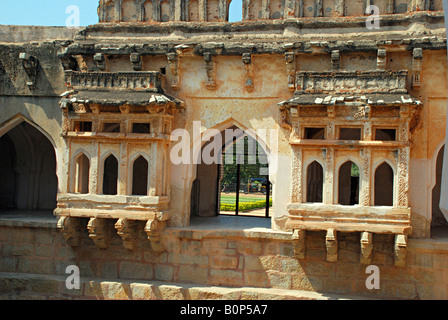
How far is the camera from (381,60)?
8234 millimetres

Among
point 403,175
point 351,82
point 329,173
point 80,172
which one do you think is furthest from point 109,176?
point 403,175

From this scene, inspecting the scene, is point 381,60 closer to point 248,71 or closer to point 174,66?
point 248,71

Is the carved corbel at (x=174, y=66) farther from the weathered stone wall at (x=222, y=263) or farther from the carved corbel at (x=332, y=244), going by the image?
the carved corbel at (x=332, y=244)

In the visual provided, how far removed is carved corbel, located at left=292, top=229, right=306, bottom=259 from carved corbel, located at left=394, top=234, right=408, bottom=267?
1.46 meters

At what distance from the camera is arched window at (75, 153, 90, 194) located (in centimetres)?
903

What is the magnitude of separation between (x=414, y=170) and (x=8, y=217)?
7.86 meters

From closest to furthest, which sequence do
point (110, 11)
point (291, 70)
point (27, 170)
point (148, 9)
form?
point (291, 70), point (148, 9), point (110, 11), point (27, 170)

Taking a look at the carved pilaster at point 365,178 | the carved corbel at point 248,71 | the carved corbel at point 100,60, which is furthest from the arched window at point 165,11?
the carved pilaster at point 365,178

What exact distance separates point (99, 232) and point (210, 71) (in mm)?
3526

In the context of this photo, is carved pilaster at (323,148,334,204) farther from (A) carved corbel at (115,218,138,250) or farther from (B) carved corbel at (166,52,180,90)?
(A) carved corbel at (115,218,138,250)

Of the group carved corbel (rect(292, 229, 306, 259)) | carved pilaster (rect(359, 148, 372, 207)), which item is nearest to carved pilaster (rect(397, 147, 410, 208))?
carved pilaster (rect(359, 148, 372, 207))

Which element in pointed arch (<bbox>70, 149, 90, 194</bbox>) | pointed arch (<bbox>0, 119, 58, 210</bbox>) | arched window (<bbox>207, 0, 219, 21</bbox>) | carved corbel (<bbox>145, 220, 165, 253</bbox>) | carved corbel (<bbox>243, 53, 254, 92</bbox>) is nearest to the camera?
carved corbel (<bbox>145, 220, 165, 253</bbox>)

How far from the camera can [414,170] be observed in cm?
825

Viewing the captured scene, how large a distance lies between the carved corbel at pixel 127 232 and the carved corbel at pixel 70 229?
34.0 inches
